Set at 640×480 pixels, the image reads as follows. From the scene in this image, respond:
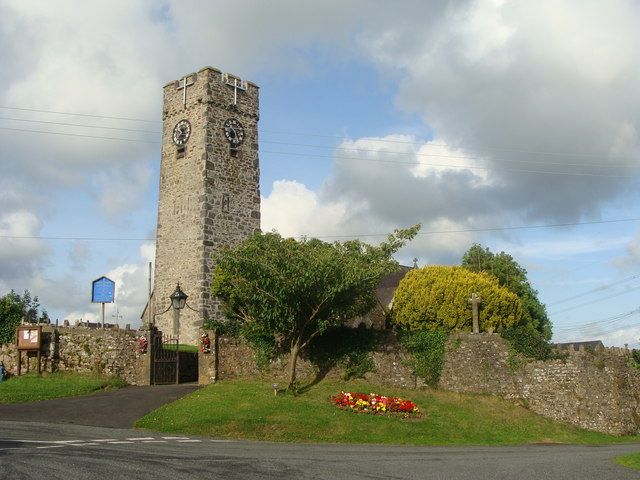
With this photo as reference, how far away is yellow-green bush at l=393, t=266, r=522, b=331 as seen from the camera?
124 ft

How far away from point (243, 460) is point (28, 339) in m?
18.0

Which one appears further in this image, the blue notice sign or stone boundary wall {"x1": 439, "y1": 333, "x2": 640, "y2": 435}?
the blue notice sign

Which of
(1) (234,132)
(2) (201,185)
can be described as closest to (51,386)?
(2) (201,185)

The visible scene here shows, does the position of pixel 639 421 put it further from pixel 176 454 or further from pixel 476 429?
pixel 176 454

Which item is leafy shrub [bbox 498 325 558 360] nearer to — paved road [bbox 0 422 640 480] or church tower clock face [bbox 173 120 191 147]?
paved road [bbox 0 422 640 480]

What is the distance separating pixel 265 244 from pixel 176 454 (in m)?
14.2

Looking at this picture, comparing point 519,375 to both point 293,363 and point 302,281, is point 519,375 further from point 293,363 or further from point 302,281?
point 302,281

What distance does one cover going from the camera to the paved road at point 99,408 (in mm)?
21689

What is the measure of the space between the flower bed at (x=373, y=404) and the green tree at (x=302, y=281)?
3.05 meters

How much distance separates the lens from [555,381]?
96.7 ft

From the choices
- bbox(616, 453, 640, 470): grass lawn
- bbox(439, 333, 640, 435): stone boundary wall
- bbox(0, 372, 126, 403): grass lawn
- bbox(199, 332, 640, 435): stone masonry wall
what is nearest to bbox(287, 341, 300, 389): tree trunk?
→ bbox(199, 332, 640, 435): stone masonry wall

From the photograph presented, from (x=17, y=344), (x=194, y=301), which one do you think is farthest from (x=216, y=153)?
(x=17, y=344)

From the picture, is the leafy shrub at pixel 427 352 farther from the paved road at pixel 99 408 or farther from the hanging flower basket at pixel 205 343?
the paved road at pixel 99 408

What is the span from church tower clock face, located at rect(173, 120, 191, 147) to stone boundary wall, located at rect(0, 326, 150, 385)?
48.9 feet
